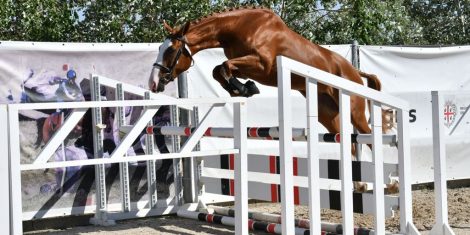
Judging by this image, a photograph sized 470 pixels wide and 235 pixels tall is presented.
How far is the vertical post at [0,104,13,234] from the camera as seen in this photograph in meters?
3.54

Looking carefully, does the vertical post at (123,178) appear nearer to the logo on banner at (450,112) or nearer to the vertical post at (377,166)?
the vertical post at (377,166)

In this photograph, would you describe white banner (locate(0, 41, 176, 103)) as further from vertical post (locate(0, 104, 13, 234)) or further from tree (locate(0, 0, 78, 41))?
tree (locate(0, 0, 78, 41))

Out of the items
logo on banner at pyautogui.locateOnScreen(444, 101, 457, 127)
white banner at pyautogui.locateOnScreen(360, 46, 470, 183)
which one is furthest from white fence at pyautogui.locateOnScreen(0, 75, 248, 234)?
logo on banner at pyautogui.locateOnScreen(444, 101, 457, 127)

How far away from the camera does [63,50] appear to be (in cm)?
649

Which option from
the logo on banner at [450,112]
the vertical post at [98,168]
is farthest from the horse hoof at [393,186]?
the logo on banner at [450,112]

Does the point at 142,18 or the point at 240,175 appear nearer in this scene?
the point at 240,175

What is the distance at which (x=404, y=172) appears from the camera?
4.80 metres

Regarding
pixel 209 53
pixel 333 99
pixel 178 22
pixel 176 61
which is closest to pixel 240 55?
pixel 176 61

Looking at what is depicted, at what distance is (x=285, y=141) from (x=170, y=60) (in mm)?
1672

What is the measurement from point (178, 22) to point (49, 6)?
2.07 m

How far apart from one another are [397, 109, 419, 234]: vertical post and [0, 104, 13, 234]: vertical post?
247cm

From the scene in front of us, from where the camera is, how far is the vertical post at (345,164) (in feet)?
14.9

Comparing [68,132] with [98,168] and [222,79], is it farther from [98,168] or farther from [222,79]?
[98,168]

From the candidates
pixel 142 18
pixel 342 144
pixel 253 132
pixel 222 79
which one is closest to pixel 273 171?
pixel 253 132
